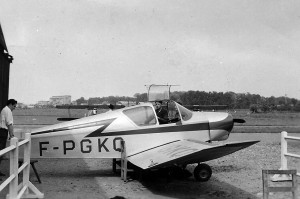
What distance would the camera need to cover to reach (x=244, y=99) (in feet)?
489

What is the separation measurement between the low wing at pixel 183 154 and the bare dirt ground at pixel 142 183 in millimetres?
691

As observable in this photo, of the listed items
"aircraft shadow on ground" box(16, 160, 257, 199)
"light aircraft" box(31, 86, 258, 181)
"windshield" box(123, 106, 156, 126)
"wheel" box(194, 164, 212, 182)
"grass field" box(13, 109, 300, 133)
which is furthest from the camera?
"grass field" box(13, 109, 300, 133)

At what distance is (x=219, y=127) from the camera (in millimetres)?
9742

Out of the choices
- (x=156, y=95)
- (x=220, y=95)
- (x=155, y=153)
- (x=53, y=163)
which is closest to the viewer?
(x=155, y=153)

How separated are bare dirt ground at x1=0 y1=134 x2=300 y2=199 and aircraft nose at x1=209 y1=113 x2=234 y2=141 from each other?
3.73ft

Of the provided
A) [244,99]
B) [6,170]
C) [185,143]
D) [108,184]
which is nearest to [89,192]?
[108,184]

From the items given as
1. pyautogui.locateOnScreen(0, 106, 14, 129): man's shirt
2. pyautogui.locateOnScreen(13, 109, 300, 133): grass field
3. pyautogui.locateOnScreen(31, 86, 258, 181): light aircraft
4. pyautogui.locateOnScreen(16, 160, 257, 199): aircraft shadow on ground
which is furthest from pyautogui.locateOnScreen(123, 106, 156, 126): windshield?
pyautogui.locateOnScreen(13, 109, 300, 133): grass field

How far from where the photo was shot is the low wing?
23.0 ft

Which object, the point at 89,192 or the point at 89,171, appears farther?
the point at 89,171

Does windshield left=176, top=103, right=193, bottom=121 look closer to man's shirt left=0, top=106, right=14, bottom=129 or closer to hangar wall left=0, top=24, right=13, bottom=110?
man's shirt left=0, top=106, right=14, bottom=129

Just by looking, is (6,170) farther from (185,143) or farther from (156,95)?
(156,95)

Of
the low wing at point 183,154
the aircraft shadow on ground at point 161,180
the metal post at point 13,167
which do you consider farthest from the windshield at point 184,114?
the metal post at point 13,167

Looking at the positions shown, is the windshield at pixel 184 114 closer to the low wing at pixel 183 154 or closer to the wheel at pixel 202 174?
the low wing at pixel 183 154

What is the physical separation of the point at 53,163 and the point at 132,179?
4.15 m
